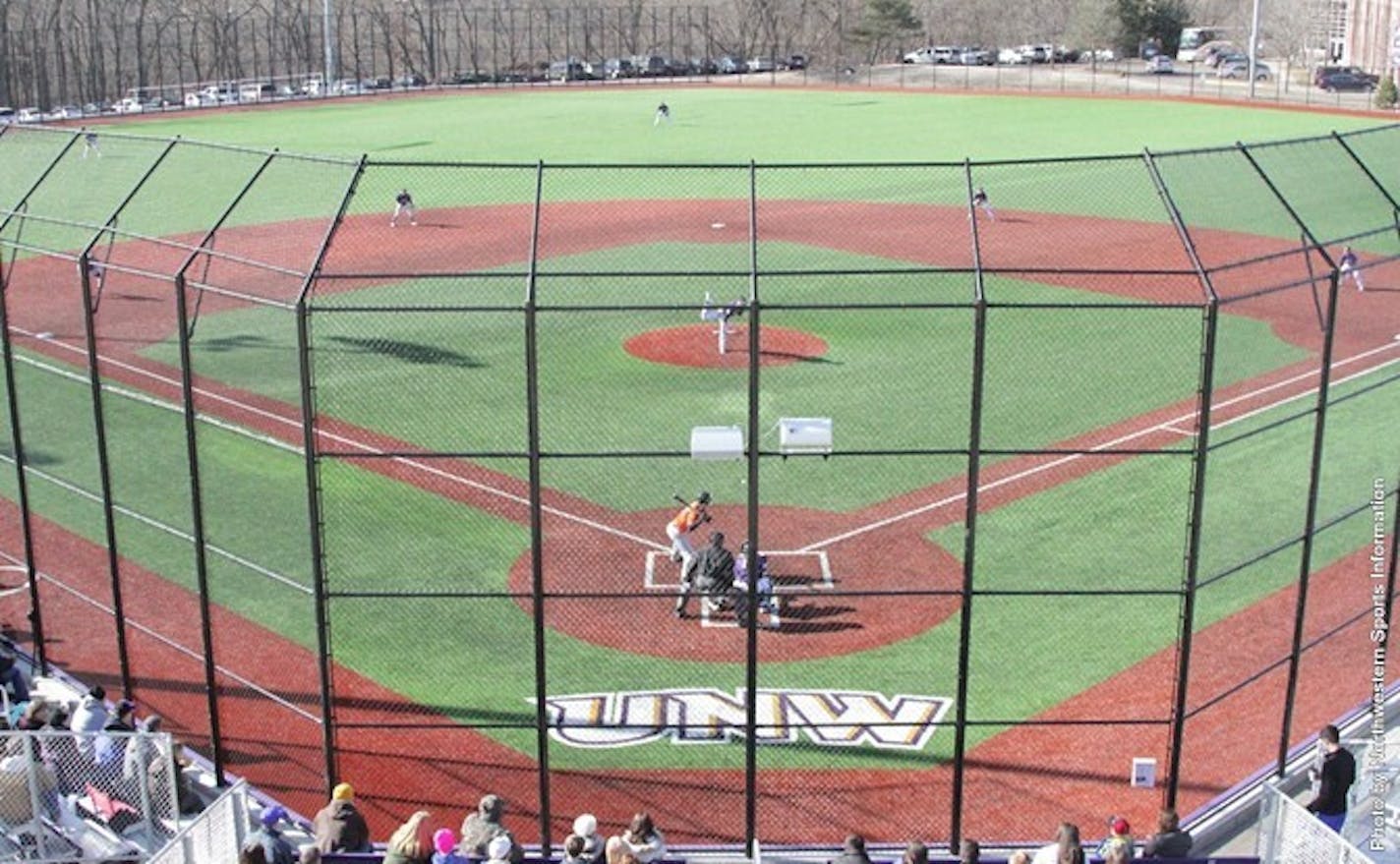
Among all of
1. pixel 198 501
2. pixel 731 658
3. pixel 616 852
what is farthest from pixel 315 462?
pixel 731 658

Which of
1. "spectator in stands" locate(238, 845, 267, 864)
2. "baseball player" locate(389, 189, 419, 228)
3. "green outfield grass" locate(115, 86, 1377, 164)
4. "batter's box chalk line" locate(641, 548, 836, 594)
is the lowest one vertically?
"batter's box chalk line" locate(641, 548, 836, 594)

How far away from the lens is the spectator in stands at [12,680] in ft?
50.1

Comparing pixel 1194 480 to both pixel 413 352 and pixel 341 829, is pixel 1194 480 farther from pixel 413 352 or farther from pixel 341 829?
pixel 413 352

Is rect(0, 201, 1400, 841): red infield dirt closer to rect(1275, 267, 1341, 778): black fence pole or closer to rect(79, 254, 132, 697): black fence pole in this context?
rect(79, 254, 132, 697): black fence pole

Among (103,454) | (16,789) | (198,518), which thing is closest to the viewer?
(16,789)

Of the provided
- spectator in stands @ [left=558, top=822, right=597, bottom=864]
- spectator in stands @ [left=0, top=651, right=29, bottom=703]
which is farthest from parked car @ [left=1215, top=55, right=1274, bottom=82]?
spectator in stands @ [left=558, top=822, right=597, bottom=864]

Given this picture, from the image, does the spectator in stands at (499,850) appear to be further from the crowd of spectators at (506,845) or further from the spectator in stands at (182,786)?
the spectator in stands at (182,786)

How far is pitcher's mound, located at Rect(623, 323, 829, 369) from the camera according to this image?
29.8 meters

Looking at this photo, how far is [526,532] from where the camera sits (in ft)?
A: 68.5

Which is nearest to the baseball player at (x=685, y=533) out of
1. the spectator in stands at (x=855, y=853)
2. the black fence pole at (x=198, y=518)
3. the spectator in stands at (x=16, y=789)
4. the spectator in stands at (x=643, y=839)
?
the black fence pole at (x=198, y=518)

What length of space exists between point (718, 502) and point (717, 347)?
9407mm

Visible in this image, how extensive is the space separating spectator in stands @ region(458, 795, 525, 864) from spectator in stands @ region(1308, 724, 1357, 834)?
7.05 meters

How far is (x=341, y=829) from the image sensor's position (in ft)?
38.9

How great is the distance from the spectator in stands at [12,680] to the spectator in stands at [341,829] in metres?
5.19
